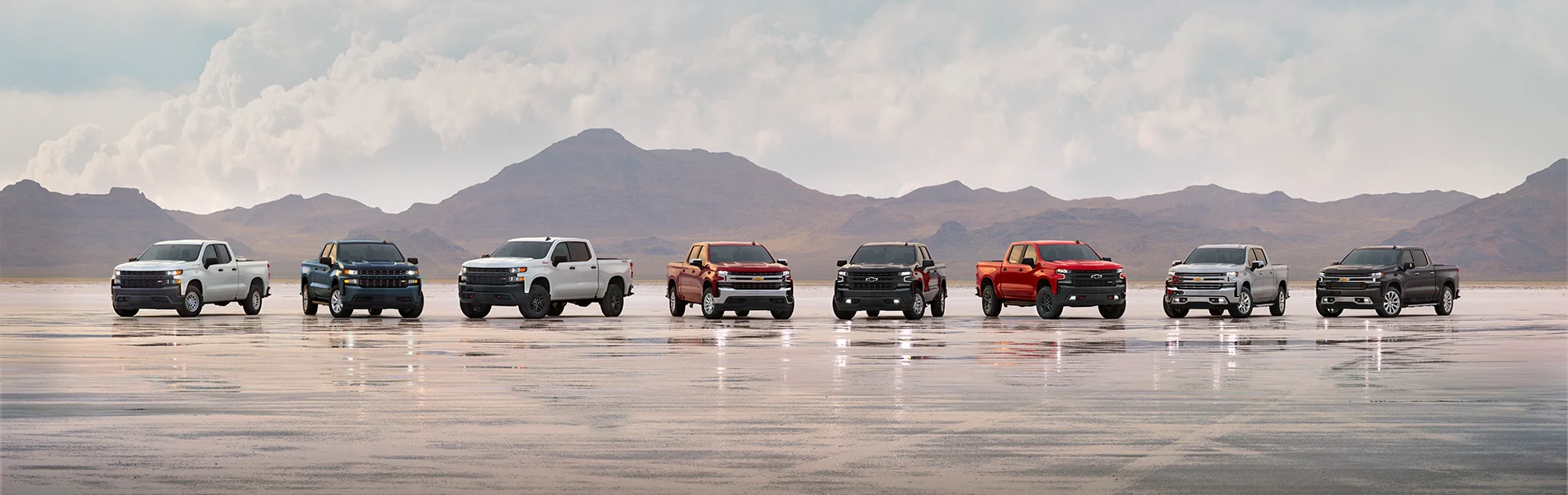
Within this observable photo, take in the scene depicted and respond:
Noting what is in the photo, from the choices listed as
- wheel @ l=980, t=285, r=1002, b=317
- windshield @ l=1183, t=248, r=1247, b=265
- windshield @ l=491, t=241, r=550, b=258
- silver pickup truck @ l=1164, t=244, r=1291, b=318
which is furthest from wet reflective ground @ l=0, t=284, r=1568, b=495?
windshield @ l=1183, t=248, r=1247, b=265

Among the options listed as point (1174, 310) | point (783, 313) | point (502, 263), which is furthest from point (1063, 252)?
point (502, 263)

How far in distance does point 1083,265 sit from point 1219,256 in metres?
5.01

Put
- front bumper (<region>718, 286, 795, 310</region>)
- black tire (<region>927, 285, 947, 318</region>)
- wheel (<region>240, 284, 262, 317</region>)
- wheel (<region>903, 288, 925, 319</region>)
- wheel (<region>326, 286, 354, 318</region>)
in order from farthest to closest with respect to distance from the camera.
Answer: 1. wheel (<region>240, 284, 262, 317</region>)
2. black tire (<region>927, 285, 947, 318</region>)
3. wheel (<region>326, 286, 354, 318</region>)
4. wheel (<region>903, 288, 925, 319</region>)
5. front bumper (<region>718, 286, 795, 310</region>)

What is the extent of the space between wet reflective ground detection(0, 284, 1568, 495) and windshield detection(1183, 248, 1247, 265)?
10.9 m

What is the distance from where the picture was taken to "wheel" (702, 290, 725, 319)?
36.9m

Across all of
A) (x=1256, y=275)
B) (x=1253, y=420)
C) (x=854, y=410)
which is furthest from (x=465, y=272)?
(x=1253, y=420)

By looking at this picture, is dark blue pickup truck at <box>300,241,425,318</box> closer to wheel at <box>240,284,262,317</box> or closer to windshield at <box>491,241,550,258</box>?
windshield at <box>491,241,550,258</box>

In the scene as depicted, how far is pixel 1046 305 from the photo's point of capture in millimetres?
38062

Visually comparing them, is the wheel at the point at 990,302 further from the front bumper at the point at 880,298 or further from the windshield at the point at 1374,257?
the windshield at the point at 1374,257

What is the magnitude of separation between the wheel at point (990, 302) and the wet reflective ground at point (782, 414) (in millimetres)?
10770

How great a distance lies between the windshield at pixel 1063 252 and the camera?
126ft

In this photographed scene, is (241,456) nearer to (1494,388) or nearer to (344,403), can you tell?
(344,403)

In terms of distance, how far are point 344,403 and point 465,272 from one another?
2172cm

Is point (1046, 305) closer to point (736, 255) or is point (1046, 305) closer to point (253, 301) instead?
point (736, 255)
